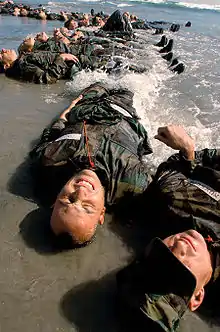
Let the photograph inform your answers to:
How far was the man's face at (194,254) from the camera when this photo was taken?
7.38ft

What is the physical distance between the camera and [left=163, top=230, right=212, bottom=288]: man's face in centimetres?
225

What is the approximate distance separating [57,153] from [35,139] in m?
1.13

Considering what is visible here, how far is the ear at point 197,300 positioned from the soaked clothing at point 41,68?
5361 mm

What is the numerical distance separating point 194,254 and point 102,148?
1.54 metres

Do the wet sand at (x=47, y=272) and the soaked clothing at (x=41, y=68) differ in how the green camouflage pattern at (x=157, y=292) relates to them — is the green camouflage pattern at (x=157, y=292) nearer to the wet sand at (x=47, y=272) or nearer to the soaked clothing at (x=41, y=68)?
the wet sand at (x=47, y=272)

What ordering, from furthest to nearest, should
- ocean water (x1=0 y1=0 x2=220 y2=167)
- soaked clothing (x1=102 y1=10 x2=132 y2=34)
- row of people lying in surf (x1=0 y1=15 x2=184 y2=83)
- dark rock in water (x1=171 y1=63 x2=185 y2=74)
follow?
soaked clothing (x1=102 y1=10 x2=132 y2=34) → dark rock in water (x1=171 y1=63 x2=185 y2=74) → row of people lying in surf (x1=0 y1=15 x2=184 y2=83) → ocean water (x1=0 y1=0 x2=220 y2=167)

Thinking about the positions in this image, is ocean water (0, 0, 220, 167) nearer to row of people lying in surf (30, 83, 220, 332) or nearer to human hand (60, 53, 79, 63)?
human hand (60, 53, 79, 63)

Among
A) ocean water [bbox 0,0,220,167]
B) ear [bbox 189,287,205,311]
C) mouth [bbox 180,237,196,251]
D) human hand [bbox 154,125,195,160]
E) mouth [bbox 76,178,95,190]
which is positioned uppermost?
human hand [bbox 154,125,195,160]

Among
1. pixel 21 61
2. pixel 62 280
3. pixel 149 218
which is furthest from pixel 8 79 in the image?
pixel 62 280

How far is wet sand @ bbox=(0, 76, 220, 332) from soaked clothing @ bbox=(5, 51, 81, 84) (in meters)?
3.40

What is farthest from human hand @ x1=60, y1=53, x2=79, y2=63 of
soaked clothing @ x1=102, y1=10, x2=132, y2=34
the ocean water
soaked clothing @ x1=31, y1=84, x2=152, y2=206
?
soaked clothing @ x1=102, y1=10, x2=132, y2=34

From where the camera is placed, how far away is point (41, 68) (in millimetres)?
7008

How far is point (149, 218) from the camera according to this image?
3252 mm

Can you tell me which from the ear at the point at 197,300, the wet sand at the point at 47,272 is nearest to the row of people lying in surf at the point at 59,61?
the wet sand at the point at 47,272
